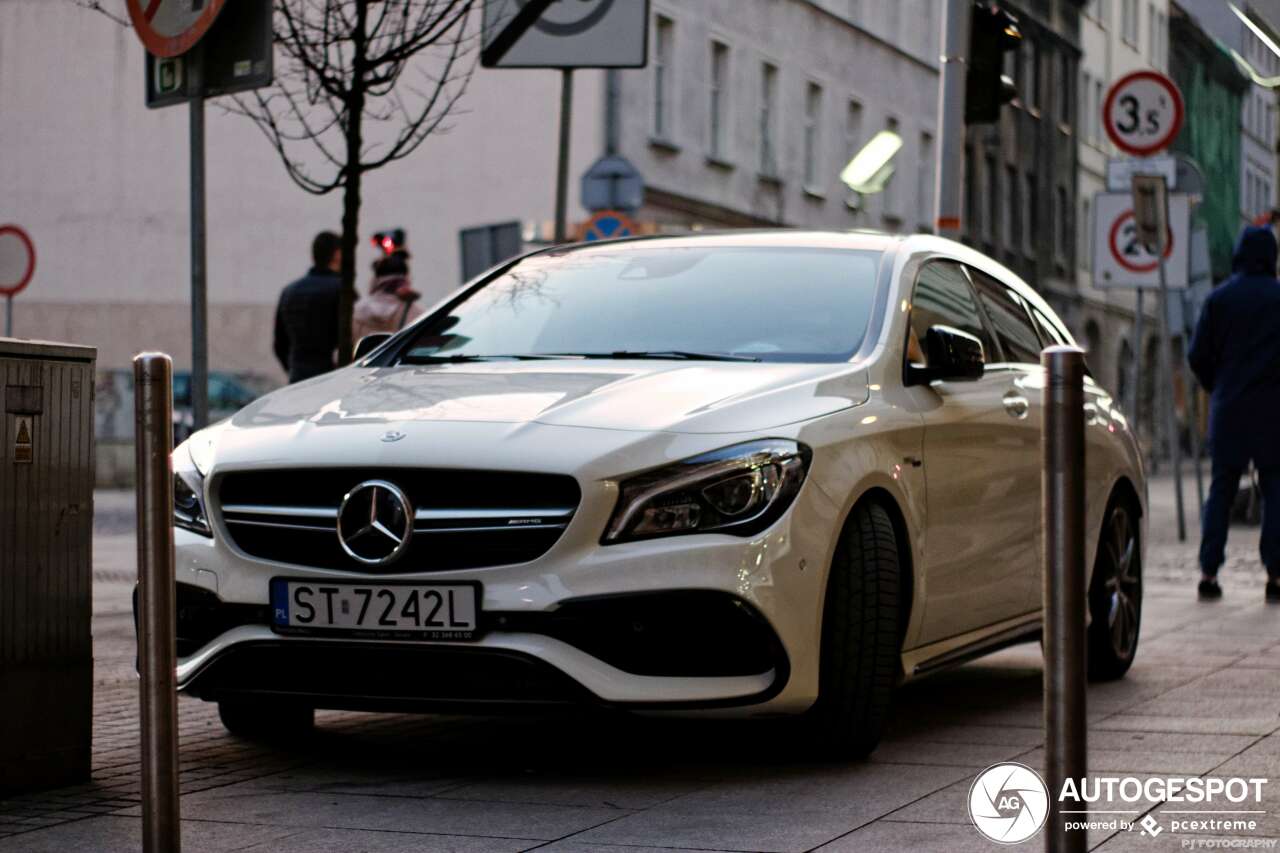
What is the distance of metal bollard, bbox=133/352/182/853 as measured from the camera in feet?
14.9

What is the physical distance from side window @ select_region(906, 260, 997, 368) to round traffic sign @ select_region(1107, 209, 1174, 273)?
10706 millimetres

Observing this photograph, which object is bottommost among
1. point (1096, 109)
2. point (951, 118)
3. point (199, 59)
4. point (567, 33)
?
point (199, 59)

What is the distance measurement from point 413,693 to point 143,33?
139 inches

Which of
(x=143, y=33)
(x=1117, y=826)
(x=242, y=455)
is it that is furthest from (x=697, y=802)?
(x=143, y=33)

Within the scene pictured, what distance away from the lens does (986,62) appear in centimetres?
1431

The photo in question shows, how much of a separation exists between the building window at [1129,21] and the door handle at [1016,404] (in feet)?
191

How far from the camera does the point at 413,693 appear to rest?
239 inches

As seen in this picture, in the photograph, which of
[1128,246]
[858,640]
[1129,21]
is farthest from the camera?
[1129,21]

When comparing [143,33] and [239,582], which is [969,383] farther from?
[143,33]

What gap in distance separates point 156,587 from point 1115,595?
5.03 metres

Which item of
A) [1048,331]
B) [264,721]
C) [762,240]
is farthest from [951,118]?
[264,721]

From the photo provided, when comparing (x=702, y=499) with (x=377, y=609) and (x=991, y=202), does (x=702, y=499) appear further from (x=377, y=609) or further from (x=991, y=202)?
(x=991, y=202)

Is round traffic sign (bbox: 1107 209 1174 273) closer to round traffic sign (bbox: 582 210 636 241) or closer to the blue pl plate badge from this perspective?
round traffic sign (bbox: 582 210 636 241)

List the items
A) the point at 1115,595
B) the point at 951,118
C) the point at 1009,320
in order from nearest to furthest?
1. the point at 1009,320
2. the point at 1115,595
3. the point at 951,118
